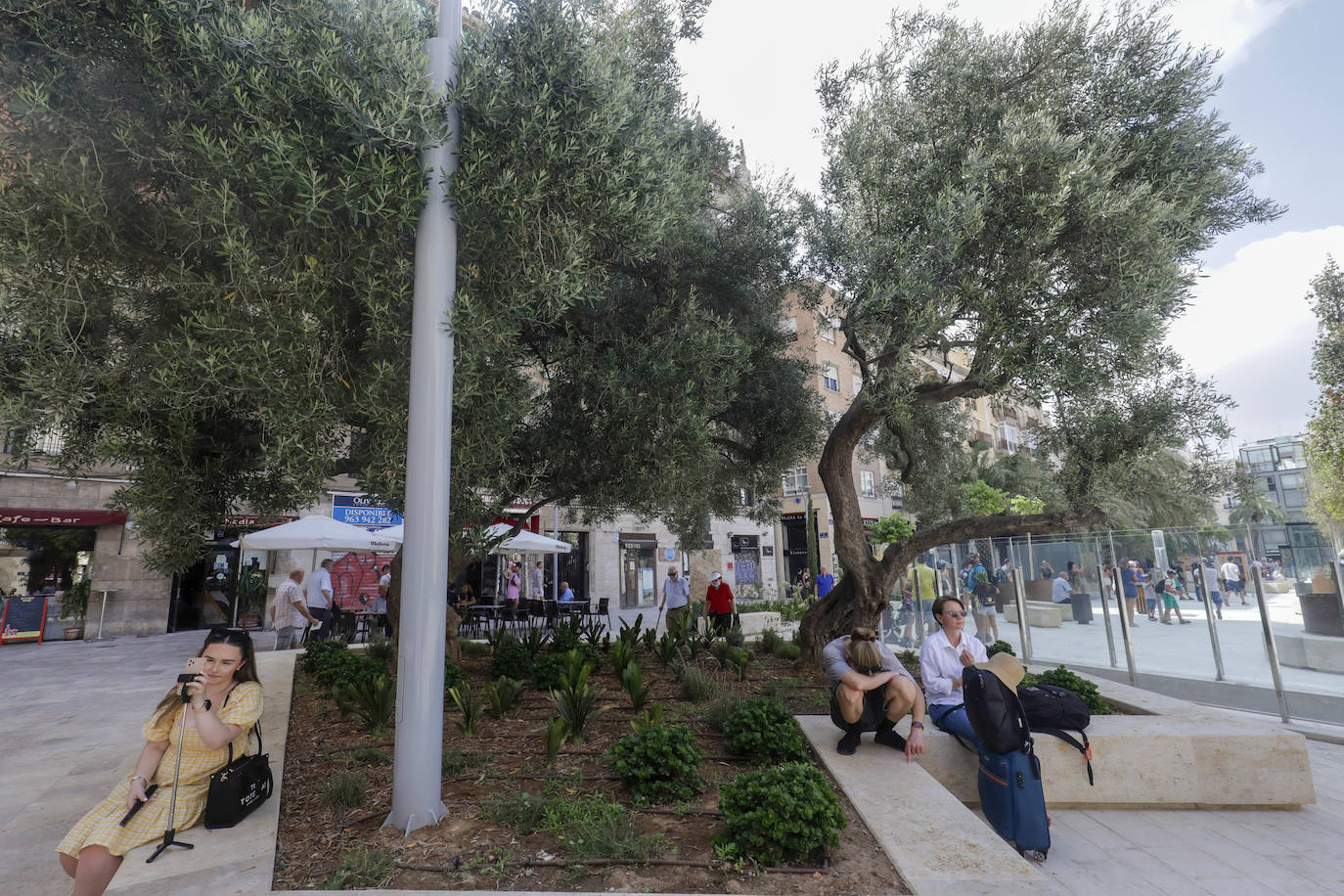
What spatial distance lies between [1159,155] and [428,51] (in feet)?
24.2

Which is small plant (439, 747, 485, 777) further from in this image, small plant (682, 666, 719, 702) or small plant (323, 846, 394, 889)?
small plant (682, 666, 719, 702)

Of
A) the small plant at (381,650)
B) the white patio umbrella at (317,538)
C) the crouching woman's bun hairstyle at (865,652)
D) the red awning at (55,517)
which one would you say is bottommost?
the small plant at (381,650)

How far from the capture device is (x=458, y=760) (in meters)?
4.86

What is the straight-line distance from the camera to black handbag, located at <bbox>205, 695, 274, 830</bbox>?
140 inches

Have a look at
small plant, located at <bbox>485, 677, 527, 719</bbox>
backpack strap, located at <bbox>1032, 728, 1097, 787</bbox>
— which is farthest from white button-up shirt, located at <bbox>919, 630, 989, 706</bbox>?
small plant, located at <bbox>485, 677, 527, 719</bbox>

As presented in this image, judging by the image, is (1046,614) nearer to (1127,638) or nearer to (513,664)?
(1127,638)

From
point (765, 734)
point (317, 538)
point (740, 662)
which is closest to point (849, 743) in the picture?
point (765, 734)

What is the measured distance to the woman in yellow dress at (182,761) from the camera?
10.4 feet

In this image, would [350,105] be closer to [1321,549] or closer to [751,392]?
[751,392]

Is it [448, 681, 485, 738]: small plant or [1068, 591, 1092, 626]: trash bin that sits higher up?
[1068, 591, 1092, 626]: trash bin

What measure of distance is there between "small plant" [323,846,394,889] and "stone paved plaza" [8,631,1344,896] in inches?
11.8

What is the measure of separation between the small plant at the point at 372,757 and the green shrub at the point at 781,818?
286 cm

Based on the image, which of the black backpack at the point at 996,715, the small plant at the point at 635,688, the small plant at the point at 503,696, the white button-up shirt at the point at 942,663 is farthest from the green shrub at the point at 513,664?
the black backpack at the point at 996,715

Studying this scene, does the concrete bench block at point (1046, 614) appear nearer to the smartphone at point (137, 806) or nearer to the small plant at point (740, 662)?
the small plant at point (740, 662)
